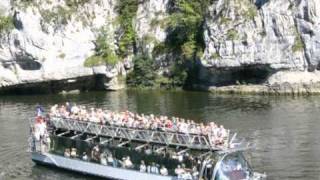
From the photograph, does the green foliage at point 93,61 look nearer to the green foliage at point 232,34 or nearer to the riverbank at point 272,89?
the riverbank at point 272,89

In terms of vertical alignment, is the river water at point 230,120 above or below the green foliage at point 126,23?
below

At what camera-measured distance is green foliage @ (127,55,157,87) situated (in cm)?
10738

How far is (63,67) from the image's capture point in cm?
10675

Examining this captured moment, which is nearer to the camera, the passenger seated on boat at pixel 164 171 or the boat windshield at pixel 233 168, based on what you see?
the boat windshield at pixel 233 168

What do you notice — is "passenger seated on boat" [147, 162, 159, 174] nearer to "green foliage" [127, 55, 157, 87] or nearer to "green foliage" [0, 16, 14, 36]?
"green foliage" [127, 55, 157, 87]

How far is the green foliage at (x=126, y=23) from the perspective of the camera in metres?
112

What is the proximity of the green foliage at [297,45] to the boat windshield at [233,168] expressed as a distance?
48909 millimetres

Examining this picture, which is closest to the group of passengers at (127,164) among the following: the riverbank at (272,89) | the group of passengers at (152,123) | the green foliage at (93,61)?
the group of passengers at (152,123)

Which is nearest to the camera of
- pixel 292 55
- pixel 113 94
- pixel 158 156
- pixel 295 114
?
pixel 158 156

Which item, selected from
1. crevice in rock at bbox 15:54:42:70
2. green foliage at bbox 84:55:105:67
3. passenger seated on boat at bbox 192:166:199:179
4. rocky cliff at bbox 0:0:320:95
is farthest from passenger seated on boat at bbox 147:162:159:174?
crevice in rock at bbox 15:54:42:70

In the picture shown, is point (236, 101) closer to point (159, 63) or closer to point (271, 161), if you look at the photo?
point (159, 63)

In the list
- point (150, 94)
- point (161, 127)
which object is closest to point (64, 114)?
point (161, 127)

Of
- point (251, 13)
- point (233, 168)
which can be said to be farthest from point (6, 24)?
point (233, 168)

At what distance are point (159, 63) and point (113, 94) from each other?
32.7 ft
